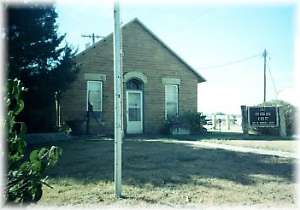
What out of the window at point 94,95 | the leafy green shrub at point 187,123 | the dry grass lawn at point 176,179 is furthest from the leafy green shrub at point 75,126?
the dry grass lawn at point 176,179

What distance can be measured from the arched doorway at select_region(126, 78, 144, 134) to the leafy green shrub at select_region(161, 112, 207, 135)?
4.93ft

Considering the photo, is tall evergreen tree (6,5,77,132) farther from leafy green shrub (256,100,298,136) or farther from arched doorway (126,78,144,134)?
leafy green shrub (256,100,298,136)

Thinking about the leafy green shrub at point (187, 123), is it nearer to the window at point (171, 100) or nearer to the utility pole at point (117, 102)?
the window at point (171, 100)

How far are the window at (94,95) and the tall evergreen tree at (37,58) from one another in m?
3.28

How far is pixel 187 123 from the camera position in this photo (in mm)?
20594

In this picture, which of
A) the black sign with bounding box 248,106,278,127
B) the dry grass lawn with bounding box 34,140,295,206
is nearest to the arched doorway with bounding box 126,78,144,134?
the black sign with bounding box 248,106,278,127

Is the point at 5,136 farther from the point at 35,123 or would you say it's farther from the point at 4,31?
the point at 35,123

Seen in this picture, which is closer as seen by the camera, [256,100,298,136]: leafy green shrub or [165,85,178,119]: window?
[256,100,298,136]: leafy green shrub

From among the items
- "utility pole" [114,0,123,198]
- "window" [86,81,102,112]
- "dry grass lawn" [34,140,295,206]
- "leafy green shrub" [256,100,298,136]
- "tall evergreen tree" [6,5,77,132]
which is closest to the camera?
"dry grass lawn" [34,140,295,206]

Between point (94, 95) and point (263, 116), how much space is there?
9.00 m

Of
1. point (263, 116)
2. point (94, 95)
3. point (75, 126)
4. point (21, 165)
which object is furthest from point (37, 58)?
point (263, 116)

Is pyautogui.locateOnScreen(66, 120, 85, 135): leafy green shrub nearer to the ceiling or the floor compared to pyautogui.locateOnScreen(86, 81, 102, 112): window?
nearer to the floor

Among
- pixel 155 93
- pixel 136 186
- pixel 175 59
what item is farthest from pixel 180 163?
pixel 175 59

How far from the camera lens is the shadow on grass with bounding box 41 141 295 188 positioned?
296 inches
